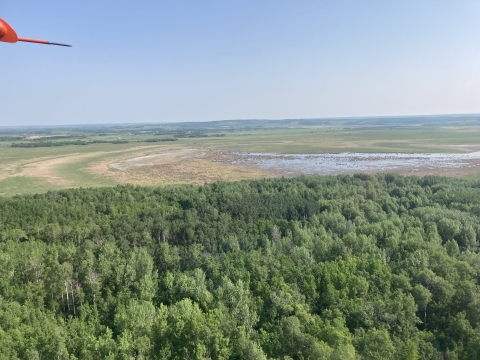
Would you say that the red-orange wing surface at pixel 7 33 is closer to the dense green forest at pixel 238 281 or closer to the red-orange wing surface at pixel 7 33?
the red-orange wing surface at pixel 7 33

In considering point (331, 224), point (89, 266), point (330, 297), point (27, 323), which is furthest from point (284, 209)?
point (27, 323)

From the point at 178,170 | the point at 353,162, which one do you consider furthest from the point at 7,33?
the point at 353,162

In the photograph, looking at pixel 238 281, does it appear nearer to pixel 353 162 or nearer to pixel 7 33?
pixel 7 33

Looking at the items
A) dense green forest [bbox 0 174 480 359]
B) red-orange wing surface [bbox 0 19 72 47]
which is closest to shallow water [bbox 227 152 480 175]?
dense green forest [bbox 0 174 480 359]

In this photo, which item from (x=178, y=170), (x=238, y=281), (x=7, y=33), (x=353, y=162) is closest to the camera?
(x=7, y=33)

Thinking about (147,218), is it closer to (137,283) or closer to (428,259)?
(137,283)

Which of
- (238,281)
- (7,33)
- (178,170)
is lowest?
(238,281)

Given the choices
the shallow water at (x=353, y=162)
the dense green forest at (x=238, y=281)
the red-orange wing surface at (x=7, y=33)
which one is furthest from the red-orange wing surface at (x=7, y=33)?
the shallow water at (x=353, y=162)
